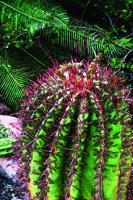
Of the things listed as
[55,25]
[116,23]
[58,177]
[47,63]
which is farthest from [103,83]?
[116,23]

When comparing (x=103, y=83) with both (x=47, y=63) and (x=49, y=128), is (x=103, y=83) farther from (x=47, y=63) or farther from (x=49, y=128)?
(x=47, y=63)

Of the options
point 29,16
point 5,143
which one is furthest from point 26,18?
point 5,143

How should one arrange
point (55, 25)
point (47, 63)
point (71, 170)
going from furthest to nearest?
point (47, 63), point (55, 25), point (71, 170)

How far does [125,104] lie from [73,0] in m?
2.29

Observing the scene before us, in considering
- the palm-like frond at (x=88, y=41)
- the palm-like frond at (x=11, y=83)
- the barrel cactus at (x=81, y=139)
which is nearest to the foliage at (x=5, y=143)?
the barrel cactus at (x=81, y=139)

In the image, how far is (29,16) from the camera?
11.2 feet

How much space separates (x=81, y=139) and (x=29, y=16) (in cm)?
192

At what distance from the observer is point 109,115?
1689 millimetres

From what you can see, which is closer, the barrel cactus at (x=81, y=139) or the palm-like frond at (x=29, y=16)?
the barrel cactus at (x=81, y=139)

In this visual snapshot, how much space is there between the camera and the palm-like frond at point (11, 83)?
11.1 ft

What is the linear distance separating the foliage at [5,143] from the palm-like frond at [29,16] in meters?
0.96

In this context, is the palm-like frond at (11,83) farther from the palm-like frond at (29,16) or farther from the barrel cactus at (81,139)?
the barrel cactus at (81,139)

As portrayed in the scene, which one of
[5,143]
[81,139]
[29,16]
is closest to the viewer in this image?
[81,139]

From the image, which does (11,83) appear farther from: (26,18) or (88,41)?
(88,41)
